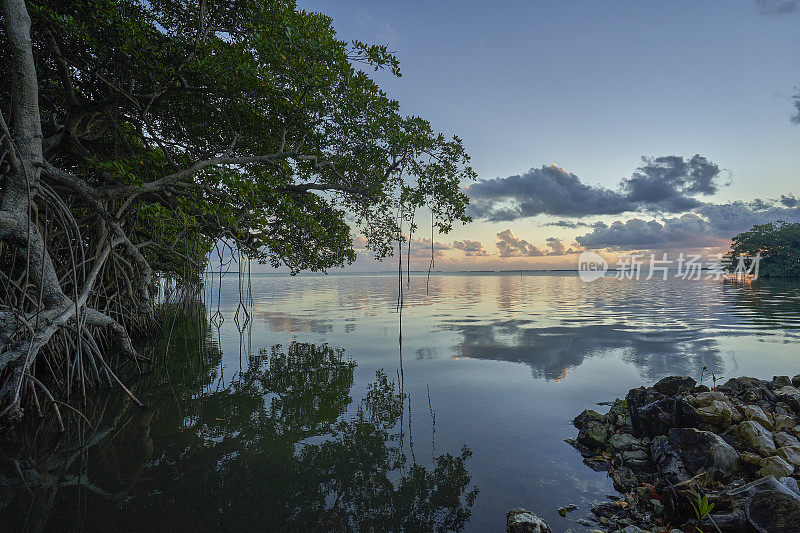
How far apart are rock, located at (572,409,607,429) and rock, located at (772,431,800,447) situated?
2.15 meters

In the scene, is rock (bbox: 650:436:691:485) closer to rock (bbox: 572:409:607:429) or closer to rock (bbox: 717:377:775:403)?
rock (bbox: 572:409:607:429)

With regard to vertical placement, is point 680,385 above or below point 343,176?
below

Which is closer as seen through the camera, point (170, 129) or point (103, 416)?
point (103, 416)

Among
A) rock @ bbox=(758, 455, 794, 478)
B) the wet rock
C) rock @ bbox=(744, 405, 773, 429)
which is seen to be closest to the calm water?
rock @ bbox=(758, 455, 794, 478)

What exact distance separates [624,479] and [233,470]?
5.34m

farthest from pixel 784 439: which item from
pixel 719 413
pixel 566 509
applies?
pixel 566 509

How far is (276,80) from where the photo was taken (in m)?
9.38

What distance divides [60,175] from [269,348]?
8.02m

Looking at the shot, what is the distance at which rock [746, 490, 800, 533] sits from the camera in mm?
3271

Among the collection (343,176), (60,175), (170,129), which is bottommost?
(60,175)

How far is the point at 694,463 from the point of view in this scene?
4488mm

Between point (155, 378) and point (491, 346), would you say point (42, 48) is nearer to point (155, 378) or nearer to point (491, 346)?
point (155, 378)

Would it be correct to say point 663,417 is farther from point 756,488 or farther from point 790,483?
point 756,488

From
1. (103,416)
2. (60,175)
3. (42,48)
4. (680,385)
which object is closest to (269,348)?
(103,416)
